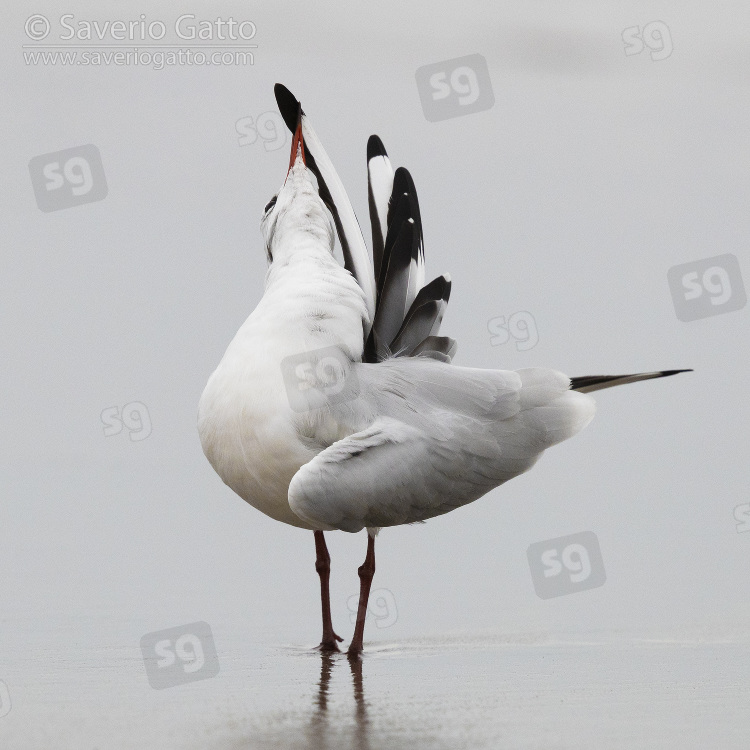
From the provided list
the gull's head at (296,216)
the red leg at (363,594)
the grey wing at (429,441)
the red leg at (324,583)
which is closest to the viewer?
the grey wing at (429,441)

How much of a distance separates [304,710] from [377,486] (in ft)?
4.10

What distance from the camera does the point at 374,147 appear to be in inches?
276

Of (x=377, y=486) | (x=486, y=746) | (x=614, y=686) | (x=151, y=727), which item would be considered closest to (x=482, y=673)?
(x=614, y=686)

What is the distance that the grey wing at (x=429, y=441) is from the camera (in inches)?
206

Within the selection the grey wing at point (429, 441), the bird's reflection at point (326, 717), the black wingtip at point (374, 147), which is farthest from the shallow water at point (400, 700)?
the black wingtip at point (374, 147)

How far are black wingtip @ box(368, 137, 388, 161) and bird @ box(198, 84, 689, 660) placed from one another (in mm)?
756

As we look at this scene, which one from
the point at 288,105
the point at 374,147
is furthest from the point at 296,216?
the point at 374,147

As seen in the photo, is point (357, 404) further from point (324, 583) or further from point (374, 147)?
point (374, 147)

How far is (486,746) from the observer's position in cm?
387

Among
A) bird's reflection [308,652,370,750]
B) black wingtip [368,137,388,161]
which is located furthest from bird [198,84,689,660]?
black wingtip [368,137,388,161]

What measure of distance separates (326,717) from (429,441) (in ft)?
5.29

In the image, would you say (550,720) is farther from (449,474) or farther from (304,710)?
(449,474)

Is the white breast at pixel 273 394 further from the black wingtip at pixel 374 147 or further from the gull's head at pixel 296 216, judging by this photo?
the black wingtip at pixel 374 147

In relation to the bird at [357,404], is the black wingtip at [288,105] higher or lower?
higher
